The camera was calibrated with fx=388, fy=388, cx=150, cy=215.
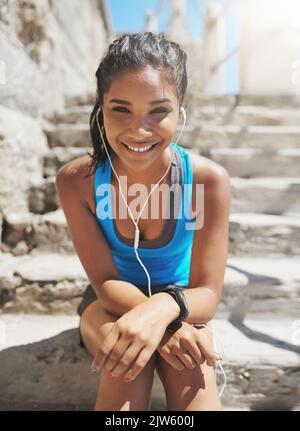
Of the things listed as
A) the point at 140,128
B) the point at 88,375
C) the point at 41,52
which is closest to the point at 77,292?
→ the point at 88,375

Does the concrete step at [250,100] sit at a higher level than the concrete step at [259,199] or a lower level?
higher

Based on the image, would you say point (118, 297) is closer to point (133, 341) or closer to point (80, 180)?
point (133, 341)

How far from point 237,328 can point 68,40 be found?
343cm

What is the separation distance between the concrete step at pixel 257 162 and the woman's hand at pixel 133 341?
5.77ft

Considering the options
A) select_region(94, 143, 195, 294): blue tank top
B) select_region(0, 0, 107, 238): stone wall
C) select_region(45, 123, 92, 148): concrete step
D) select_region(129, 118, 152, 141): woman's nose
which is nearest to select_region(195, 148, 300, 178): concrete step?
select_region(45, 123, 92, 148): concrete step

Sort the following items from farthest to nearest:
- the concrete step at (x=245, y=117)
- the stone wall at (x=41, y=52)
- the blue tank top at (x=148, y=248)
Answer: the concrete step at (x=245, y=117)
the stone wall at (x=41, y=52)
the blue tank top at (x=148, y=248)

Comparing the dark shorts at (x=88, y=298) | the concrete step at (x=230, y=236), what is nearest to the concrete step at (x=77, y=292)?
the dark shorts at (x=88, y=298)

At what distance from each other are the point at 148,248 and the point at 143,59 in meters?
0.58

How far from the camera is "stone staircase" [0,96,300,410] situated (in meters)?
1.34

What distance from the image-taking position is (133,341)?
38.4 inches

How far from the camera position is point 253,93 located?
3.51 meters

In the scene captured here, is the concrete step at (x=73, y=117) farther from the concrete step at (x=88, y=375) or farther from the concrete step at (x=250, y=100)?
the concrete step at (x=88, y=375)

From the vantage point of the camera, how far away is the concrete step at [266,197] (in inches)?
91.0
